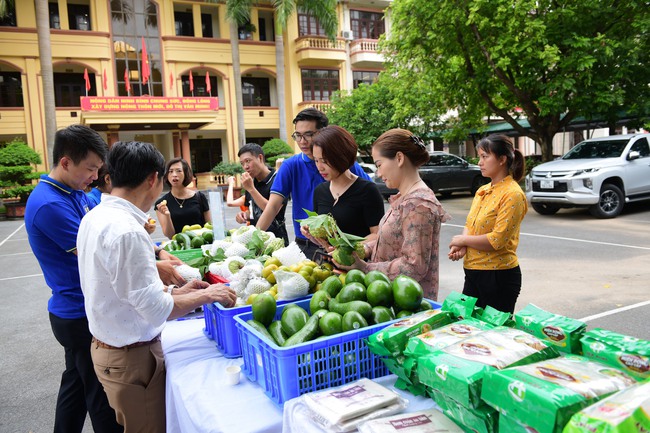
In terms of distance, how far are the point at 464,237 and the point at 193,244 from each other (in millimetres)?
2049

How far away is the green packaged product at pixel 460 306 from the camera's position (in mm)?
1721

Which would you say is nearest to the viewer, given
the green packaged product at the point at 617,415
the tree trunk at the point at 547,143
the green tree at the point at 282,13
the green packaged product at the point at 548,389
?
the green packaged product at the point at 617,415

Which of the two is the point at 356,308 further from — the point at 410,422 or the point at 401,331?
the point at 410,422

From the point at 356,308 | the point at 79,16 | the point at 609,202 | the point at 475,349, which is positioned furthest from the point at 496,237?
the point at 79,16

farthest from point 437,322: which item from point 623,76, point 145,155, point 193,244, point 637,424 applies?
point 623,76

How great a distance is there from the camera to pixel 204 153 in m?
29.1

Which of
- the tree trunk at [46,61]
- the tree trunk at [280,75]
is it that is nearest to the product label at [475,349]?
the tree trunk at [46,61]

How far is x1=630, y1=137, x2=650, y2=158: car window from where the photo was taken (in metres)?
11.5

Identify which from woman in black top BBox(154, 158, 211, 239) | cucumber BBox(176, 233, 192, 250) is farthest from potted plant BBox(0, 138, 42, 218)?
cucumber BBox(176, 233, 192, 250)

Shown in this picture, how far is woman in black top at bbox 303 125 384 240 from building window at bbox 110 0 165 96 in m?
25.5

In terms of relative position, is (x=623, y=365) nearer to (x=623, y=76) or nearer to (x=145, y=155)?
(x=145, y=155)

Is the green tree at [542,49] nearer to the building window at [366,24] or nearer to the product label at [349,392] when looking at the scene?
the product label at [349,392]

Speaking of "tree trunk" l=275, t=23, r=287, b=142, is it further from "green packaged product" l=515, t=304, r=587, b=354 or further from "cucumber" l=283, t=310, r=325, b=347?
"green packaged product" l=515, t=304, r=587, b=354

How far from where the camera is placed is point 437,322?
5.51ft
